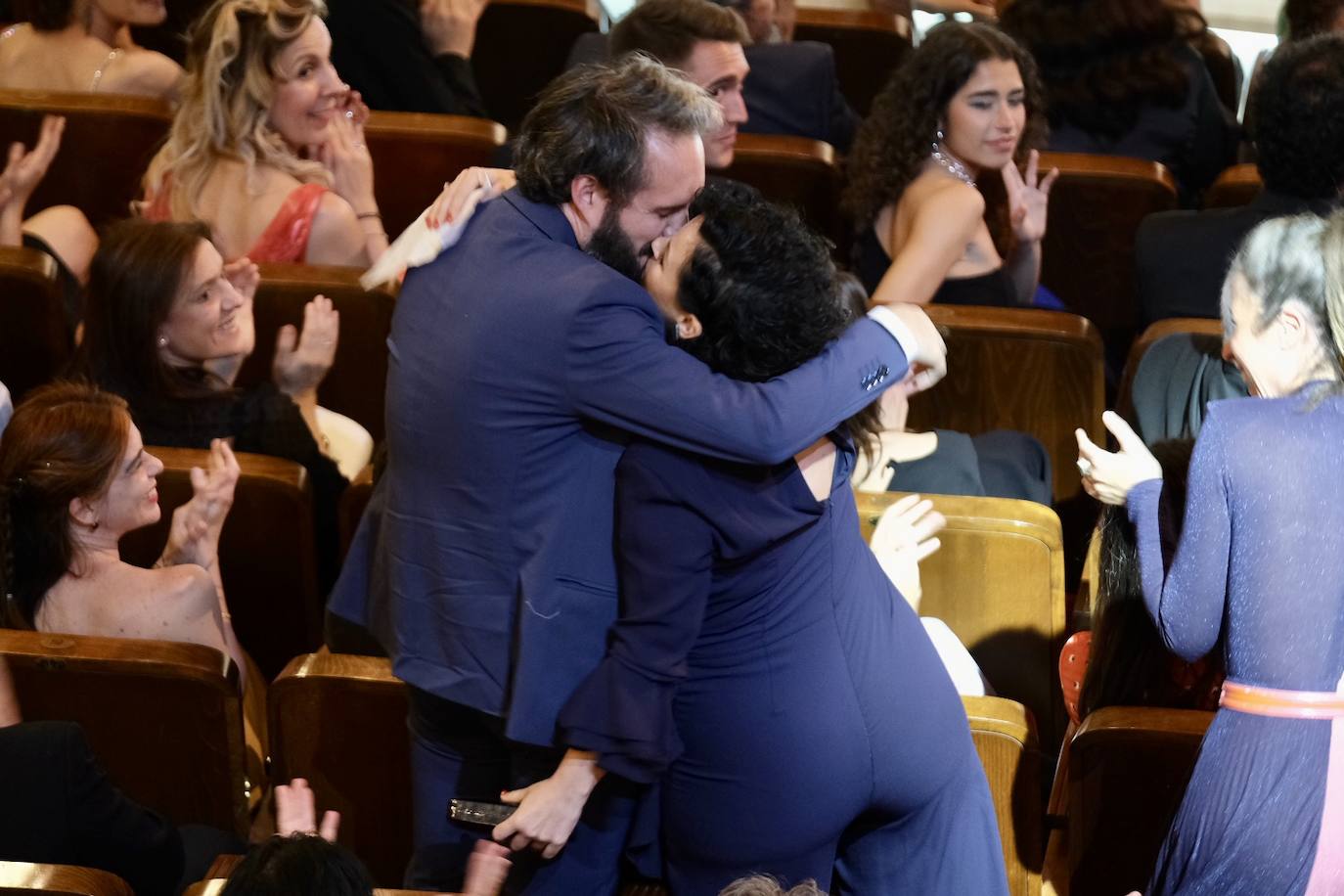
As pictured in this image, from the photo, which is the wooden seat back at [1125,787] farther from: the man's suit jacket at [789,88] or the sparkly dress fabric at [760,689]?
the man's suit jacket at [789,88]

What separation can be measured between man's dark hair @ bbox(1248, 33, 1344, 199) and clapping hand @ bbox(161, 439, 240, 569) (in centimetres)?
135

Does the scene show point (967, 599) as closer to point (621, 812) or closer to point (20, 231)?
point (621, 812)

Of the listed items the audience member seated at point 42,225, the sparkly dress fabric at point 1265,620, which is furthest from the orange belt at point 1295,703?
the audience member seated at point 42,225

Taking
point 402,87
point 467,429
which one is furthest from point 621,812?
point 402,87

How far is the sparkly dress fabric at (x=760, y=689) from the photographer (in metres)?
1.41

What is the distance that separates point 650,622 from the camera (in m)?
1.40

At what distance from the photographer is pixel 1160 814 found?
1.61 m

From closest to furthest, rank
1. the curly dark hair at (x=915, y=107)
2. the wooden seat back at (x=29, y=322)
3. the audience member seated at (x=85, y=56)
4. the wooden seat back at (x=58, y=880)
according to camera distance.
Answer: the wooden seat back at (x=58, y=880) < the wooden seat back at (x=29, y=322) < the curly dark hair at (x=915, y=107) < the audience member seated at (x=85, y=56)

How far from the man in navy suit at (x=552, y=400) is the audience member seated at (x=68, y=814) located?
27 cm

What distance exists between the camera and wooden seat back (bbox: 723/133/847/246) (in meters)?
2.87

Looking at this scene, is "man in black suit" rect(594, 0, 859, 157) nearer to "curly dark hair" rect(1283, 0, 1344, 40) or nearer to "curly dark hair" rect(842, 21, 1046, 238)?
"curly dark hair" rect(842, 21, 1046, 238)

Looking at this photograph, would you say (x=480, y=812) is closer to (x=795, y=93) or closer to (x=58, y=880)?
(x=58, y=880)

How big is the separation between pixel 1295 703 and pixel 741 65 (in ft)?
5.25

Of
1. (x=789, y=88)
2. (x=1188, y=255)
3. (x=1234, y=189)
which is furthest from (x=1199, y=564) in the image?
(x=789, y=88)
